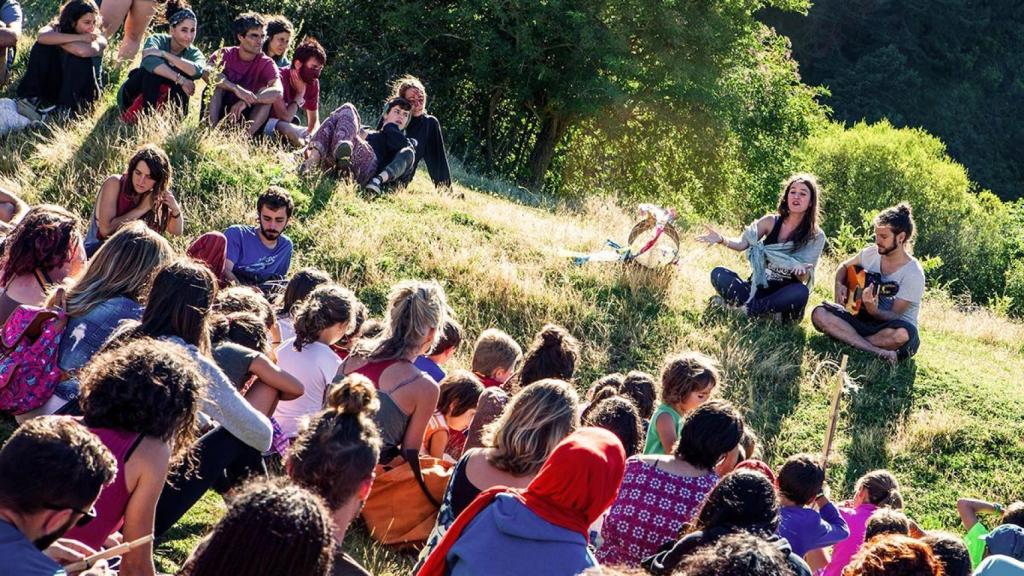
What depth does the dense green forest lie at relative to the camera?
2083 inches

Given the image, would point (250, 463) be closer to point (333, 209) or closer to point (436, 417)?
point (436, 417)

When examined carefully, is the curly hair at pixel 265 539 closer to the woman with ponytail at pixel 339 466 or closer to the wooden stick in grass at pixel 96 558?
the wooden stick in grass at pixel 96 558

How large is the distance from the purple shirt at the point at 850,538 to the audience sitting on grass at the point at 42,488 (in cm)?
418

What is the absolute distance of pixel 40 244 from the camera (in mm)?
6395

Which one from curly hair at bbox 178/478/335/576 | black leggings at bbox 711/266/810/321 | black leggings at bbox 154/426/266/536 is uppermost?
black leggings at bbox 711/266/810/321

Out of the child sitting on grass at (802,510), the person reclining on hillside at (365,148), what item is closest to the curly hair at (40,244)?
the child sitting on grass at (802,510)

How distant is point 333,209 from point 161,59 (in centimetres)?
230

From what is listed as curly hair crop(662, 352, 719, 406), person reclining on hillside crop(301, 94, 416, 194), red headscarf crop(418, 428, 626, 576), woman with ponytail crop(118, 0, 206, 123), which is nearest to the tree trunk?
person reclining on hillside crop(301, 94, 416, 194)

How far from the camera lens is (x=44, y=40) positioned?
1156 cm

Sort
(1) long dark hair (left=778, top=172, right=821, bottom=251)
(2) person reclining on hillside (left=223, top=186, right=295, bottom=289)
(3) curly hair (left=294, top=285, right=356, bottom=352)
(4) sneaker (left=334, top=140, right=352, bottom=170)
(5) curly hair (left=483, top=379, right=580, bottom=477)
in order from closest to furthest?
(5) curly hair (left=483, top=379, right=580, bottom=477) → (3) curly hair (left=294, top=285, right=356, bottom=352) → (2) person reclining on hillside (left=223, top=186, right=295, bottom=289) → (1) long dark hair (left=778, top=172, right=821, bottom=251) → (4) sneaker (left=334, top=140, right=352, bottom=170)

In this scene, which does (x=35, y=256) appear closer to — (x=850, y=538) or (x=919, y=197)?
(x=850, y=538)

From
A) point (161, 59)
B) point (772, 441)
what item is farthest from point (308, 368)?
point (161, 59)

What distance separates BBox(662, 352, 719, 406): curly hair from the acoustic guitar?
4.43 m

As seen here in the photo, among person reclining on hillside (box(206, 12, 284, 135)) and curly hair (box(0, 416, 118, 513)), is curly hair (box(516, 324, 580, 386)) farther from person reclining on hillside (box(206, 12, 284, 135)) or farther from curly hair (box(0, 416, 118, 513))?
person reclining on hillside (box(206, 12, 284, 135))
